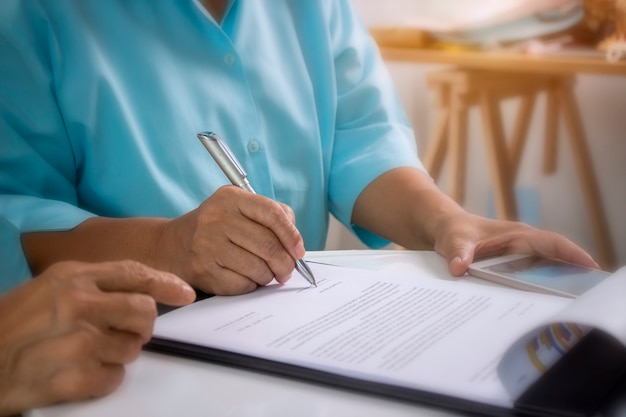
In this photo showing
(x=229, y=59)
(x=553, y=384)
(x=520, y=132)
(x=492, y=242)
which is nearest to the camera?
(x=553, y=384)

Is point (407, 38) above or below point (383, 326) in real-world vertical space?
above

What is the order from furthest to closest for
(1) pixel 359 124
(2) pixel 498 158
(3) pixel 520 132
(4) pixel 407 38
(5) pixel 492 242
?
(3) pixel 520 132, (2) pixel 498 158, (4) pixel 407 38, (1) pixel 359 124, (5) pixel 492 242

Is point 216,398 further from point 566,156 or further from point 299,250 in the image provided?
point 566,156

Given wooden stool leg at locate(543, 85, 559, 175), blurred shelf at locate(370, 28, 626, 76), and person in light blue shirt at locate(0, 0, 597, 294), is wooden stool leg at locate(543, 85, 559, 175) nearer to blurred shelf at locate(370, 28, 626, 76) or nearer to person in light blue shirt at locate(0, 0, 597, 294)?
blurred shelf at locate(370, 28, 626, 76)

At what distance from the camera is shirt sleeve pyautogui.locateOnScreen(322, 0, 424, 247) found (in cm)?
97

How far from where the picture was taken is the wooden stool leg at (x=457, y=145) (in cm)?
195

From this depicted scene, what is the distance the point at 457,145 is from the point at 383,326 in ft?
5.02

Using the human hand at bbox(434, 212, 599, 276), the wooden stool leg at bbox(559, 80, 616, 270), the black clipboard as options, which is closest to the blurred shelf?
A: the wooden stool leg at bbox(559, 80, 616, 270)

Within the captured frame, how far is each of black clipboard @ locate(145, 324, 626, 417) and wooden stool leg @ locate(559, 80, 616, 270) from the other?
68.0 inches

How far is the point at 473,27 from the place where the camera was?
1820 mm

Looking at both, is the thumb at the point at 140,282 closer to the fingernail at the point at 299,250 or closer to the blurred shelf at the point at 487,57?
the fingernail at the point at 299,250

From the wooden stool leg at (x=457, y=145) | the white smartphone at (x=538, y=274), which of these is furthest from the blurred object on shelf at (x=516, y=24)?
the white smartphone at (x=538, y=274)

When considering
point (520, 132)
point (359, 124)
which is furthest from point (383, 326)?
point (520, 132)

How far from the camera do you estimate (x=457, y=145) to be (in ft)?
6.50
